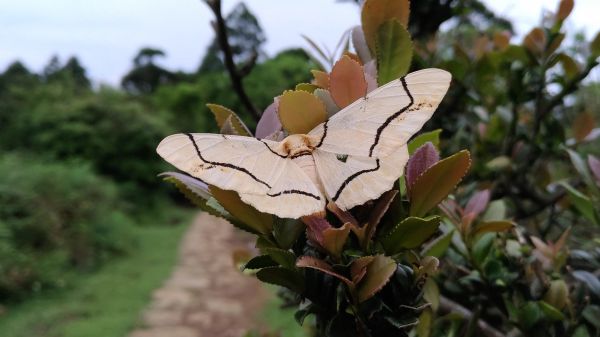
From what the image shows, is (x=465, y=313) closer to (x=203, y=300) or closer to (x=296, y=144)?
(x=296, y=144)

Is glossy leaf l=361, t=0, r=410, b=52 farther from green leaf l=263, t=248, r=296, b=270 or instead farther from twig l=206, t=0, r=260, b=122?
twig l=206, t=0, r=260, b=122

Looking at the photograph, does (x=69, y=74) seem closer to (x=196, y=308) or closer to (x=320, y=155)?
(x=196, y=308)

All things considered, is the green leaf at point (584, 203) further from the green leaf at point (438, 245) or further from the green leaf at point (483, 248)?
the green leaf at point (438, 245)

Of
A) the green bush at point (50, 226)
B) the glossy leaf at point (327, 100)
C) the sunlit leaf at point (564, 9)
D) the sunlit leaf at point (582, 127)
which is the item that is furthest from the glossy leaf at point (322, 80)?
the green bush at point (50, 226)

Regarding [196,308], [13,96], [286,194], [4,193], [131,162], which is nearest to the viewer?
[286,194]

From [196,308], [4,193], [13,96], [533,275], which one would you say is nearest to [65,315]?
[196,308]

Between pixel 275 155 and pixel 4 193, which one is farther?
pixel 4 193
